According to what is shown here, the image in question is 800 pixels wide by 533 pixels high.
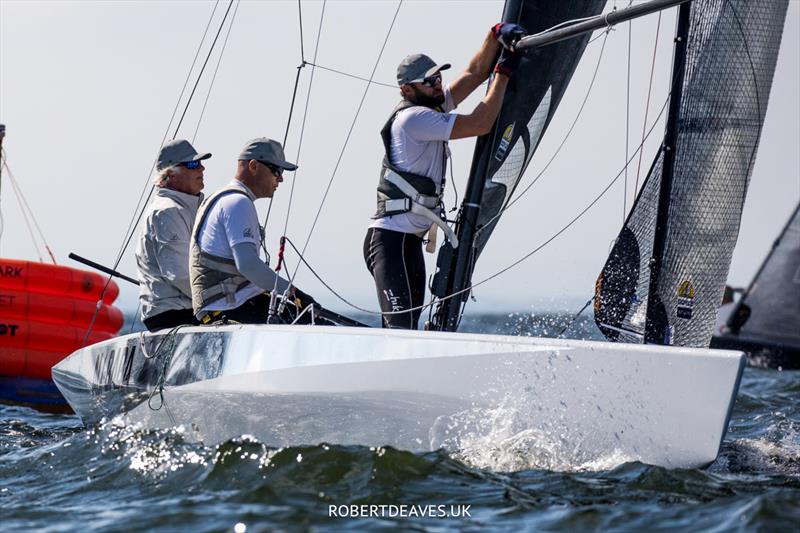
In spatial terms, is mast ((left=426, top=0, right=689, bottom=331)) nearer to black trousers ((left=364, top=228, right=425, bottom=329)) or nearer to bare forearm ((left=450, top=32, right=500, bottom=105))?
bare forearm ((left=450, top=32, right=500, bottom=105))

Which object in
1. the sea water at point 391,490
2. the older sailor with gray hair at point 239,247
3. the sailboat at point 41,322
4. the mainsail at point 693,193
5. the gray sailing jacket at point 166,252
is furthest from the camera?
the sailboat at point 41,322

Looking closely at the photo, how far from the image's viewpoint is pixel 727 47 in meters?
5.46

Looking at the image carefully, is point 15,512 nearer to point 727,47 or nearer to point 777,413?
point 727,47

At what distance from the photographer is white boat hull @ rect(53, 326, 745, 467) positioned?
396 centimetres

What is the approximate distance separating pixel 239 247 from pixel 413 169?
0.83 m

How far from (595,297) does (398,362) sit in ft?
4.89

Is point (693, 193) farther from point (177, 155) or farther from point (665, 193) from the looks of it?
point (177, 155)

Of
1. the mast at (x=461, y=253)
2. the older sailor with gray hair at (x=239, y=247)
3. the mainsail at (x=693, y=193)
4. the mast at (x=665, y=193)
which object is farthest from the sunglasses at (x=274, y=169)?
the mast at (x=665, y=193)

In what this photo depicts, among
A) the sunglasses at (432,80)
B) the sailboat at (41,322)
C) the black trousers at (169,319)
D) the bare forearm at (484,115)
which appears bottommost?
the sailboat at (41,322)

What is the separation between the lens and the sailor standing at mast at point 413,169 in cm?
518

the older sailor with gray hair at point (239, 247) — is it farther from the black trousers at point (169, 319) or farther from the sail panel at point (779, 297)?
the sail panel at point (779, 297)

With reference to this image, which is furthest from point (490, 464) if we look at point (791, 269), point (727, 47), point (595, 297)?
point (791, 269)

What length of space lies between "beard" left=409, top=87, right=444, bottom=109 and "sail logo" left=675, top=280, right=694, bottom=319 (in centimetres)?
137

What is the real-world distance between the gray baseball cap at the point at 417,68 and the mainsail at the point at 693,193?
108 cm
